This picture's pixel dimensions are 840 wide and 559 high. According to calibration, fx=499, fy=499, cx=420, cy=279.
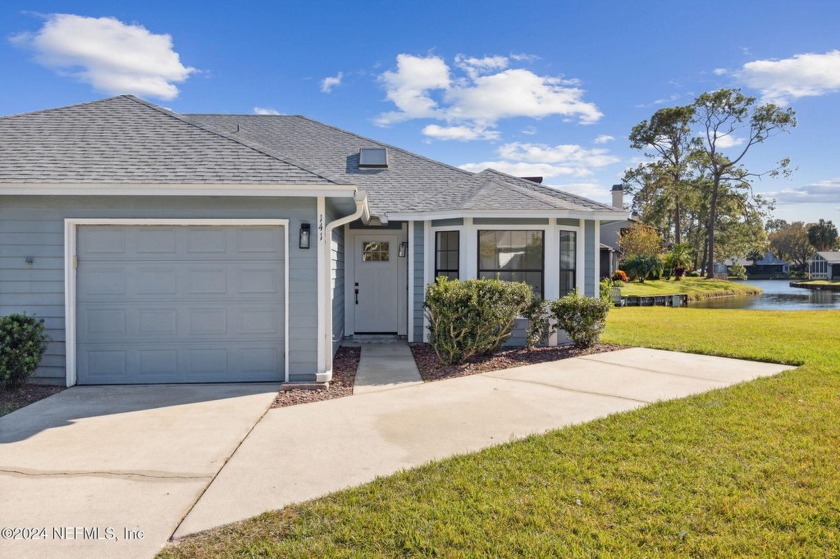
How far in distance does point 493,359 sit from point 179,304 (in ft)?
15.0

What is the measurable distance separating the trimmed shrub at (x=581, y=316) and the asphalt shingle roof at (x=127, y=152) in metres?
4.59

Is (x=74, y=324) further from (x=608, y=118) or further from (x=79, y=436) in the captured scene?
(x=608, y=118)

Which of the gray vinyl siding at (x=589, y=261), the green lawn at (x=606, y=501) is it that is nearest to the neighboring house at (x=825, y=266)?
the gray vinyl siding at (x=589, y=261)

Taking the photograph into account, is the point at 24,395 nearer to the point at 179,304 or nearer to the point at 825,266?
the point at 179,304

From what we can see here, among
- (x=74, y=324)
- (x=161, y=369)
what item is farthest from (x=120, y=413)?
(x=74, y=324)

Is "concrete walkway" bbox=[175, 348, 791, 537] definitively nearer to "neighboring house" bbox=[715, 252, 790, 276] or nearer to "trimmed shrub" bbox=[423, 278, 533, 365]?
"trimmed shrub" bbox=[423, 278, 533, 365]

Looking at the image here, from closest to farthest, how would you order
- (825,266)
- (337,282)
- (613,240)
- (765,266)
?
1. (337,282)
2. (613,240)
3. (825,266)
4. (765,266)

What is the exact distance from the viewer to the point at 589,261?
9633 millimetres

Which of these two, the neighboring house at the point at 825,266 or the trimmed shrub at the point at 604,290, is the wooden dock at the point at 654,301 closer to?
→ the trimmed shrub at the point at 604,290

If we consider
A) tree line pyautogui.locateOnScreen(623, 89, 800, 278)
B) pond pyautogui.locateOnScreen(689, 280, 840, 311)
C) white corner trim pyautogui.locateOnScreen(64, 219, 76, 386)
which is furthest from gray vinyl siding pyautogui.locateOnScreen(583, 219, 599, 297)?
tree line pyautogui.locateOnScreen(623, 89, 800, 278)

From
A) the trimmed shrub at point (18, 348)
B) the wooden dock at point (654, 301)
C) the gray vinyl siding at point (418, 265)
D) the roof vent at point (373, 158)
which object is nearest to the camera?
the trimmed shrub at point (18, 348)

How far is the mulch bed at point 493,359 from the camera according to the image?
7.13 metres

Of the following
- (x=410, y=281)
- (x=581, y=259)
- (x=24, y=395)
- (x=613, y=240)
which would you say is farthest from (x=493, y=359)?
(x=613, y=240)

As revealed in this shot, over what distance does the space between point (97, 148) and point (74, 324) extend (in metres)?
2.35
